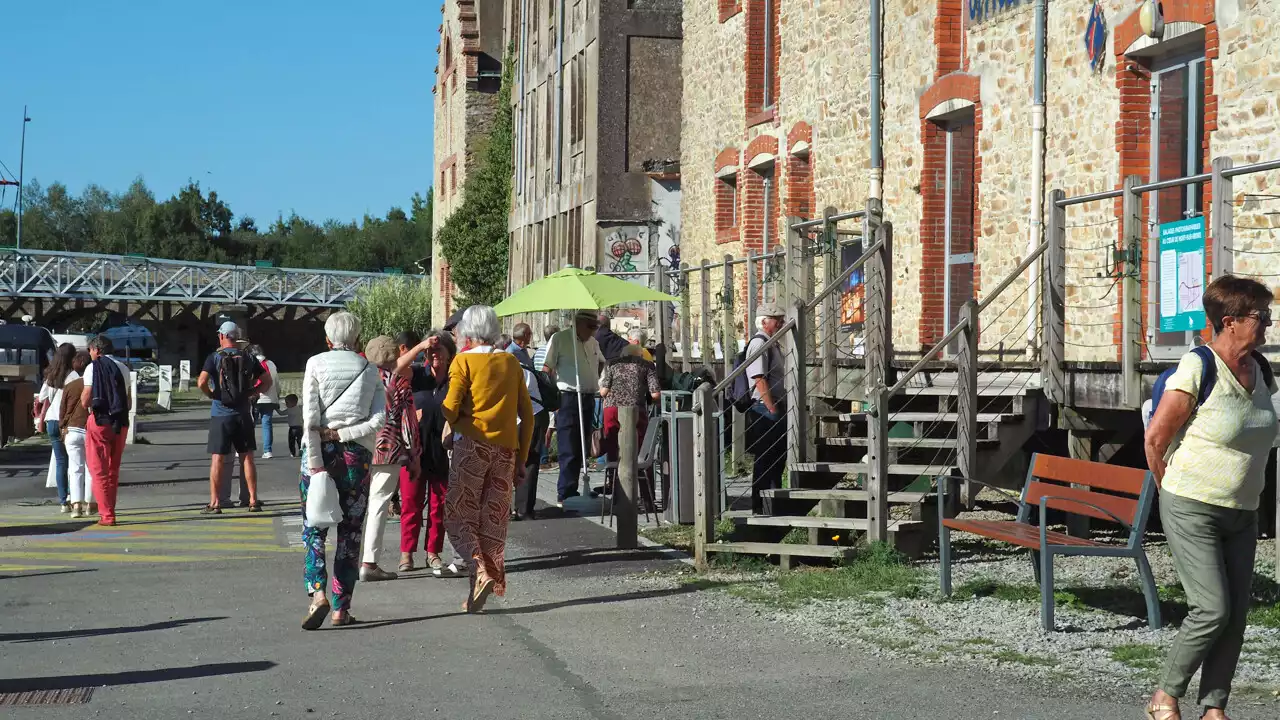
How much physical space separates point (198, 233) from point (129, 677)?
110m

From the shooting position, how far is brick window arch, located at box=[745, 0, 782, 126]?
67.7ft

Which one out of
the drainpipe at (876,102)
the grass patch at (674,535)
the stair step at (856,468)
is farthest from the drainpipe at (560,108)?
the stair step at (856,468)

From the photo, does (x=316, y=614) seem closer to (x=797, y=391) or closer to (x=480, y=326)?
(x=480, y=326)

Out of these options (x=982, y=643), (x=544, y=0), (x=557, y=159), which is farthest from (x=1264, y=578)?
(x=544, y=0)

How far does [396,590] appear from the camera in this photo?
32.8 ft

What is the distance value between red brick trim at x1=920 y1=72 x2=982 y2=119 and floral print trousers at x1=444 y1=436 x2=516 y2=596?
302 inches

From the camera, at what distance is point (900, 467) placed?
11.2m

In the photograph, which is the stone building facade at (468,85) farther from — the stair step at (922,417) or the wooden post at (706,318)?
the stair step at (922,417)

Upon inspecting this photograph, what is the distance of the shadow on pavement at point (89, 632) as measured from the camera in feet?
27.3

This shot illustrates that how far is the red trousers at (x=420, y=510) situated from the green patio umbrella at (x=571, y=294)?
173 inches

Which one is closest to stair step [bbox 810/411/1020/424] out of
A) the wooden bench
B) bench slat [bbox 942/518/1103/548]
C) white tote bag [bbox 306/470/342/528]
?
the wooden bench

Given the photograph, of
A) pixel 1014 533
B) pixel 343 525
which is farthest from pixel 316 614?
pixel 1014 533

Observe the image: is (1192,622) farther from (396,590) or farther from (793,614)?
(396,590)

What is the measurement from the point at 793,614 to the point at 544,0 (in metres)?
29.3
